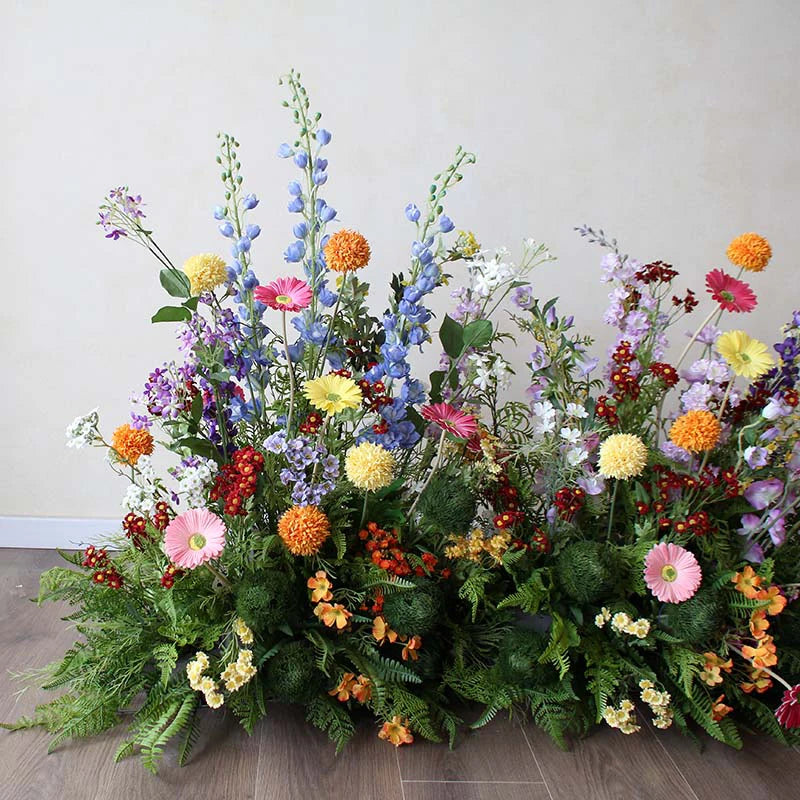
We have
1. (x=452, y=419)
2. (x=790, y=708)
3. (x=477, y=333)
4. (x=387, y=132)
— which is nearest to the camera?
(x=790, y=708)

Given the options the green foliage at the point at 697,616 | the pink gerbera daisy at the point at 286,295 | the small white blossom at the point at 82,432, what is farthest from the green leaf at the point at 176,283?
the green foliage at the point at 697,616

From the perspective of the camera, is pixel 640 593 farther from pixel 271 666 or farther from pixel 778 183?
pixel 778 183

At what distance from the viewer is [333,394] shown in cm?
165

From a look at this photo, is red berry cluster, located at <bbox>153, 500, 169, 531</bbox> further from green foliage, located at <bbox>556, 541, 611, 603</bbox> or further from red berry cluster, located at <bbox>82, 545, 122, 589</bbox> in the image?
green foliage, located at <bbox>556, 541, 611, 603</bbox>

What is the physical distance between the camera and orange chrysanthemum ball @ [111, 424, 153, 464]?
159cm

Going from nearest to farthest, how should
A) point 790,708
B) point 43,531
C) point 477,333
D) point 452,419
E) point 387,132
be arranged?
1. point 790,708
2. point 452,419
3. point 477,333
4. point 387,132
5. point 43,531

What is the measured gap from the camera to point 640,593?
1711 millimetres

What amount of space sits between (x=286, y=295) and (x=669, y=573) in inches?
35.9

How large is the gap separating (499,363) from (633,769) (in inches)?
32.7

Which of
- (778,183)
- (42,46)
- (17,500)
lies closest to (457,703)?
(17,500)

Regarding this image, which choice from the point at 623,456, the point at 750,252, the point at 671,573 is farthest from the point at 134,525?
the point at 750,252

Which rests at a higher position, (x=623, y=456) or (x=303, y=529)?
(x=623, y=456)

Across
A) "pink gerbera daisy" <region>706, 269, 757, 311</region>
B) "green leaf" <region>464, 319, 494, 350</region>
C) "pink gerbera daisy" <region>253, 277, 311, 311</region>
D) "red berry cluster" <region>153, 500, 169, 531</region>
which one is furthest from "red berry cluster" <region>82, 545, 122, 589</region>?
"pink gerbera daisy" <region>706, 269, 757, 311</region>

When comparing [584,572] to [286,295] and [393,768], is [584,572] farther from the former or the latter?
[286,295]
